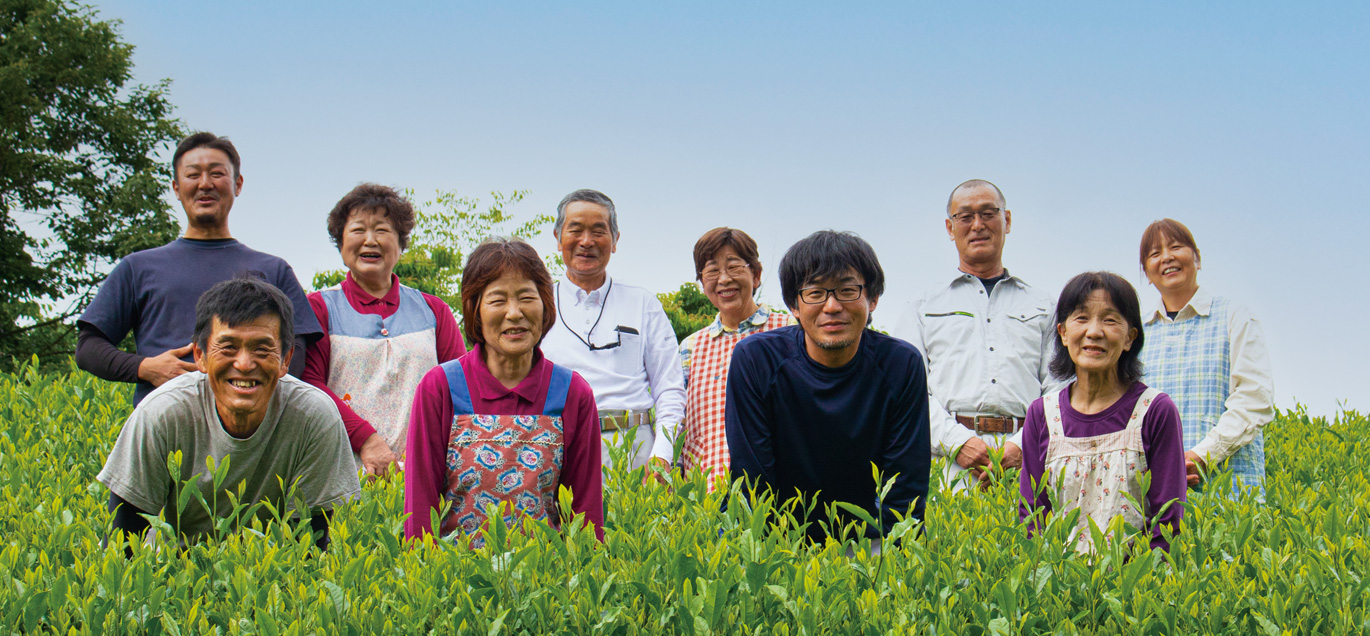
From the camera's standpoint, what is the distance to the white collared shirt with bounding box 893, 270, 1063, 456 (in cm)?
486

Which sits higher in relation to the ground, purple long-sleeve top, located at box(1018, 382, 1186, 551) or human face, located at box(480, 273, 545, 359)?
human face, located at box(480, 273, 545, 359)

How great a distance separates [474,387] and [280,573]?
0.89 metres

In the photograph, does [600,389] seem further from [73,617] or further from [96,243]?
[96,243]

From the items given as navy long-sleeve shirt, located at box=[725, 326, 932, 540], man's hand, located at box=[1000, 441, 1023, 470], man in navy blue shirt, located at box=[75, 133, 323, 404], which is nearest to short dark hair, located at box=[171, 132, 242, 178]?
man in navy blue shirt, located at box=[75, 133, 323, 404]

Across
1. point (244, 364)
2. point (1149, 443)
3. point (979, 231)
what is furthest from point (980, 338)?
point (244, 364)

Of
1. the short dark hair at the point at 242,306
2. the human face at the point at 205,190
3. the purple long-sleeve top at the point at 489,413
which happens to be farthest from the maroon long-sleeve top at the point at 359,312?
the purple long-sleeve top at the point at 489,413

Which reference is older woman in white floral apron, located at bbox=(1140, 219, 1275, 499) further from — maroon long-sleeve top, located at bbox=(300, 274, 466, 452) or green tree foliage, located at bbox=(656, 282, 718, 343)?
green tree foliage, located at bbox=(656, 282, 718, 343)

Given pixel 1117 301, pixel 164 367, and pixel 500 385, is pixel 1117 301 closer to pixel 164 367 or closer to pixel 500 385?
pixel 500 385

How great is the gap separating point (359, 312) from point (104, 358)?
1162 millimetres

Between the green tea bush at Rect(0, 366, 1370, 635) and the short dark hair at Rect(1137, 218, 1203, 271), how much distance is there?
2.07 meters

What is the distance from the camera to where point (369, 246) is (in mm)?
4766

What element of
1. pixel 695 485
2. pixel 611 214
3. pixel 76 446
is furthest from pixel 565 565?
pixel 76 446

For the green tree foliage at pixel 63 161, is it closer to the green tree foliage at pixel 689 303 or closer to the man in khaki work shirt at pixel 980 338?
the green tree foliage at pixel 689 303

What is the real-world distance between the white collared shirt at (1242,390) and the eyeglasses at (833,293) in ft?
7.97
